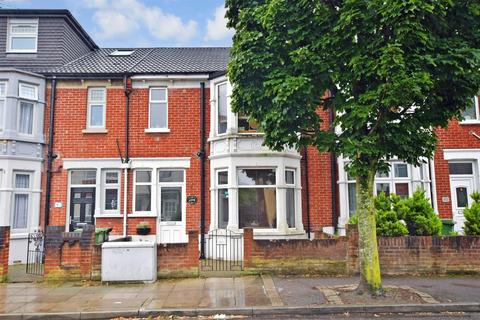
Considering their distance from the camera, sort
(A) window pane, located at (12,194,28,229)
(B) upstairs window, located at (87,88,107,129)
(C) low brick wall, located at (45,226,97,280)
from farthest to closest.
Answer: (B) upstairs window, located at (87,88,107,129)
(A) window pane, located at (12,194,28,229)
(C) low brick wall, located at (45,226,97,280)

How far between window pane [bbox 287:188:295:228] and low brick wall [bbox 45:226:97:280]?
6.44 metres

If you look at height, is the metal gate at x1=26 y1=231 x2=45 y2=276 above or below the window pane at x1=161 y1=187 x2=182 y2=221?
below

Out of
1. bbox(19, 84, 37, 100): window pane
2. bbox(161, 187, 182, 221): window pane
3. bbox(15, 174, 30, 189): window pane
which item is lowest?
bbox(161, 187, 182, 221): window pane

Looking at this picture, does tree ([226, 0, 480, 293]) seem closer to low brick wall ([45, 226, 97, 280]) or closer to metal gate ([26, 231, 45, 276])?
low brick wall ([45, 226, 97, 280])

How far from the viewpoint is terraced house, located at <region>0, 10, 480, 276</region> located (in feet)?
42.4

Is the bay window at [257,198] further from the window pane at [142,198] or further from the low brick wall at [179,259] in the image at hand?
the window pane at [142,198]

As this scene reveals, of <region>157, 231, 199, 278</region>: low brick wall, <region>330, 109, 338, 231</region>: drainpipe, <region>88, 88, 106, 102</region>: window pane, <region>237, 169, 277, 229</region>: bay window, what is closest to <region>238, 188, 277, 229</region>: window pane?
<region>237, 169, 277, 229</region>: bay window

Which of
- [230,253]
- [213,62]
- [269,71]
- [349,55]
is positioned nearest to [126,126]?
[213,62]

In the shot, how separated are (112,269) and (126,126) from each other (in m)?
6.37

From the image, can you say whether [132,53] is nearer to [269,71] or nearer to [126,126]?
[126,126]

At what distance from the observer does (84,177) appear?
1401 centimetres

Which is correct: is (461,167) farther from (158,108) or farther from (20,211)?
(20,211)

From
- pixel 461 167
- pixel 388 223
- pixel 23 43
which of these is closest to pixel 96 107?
pixel 23 43

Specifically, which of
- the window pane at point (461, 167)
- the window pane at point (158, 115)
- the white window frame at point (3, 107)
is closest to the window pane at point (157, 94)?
the window pane at point (158, 115)
